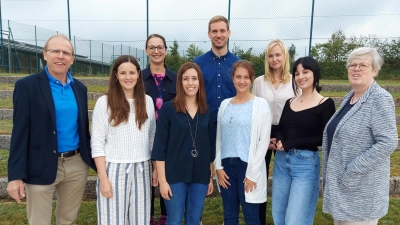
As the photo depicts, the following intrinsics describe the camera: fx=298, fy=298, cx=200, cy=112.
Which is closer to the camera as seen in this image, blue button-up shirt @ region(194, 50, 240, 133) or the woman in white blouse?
the woman in white blouse

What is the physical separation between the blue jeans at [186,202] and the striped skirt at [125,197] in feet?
0.66

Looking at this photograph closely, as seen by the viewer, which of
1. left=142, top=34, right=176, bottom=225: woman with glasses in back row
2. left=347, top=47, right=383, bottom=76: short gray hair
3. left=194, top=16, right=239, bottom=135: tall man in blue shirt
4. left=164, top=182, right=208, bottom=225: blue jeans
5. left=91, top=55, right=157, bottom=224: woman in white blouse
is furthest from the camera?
left=194, top=16, right=239, bottom=135: tall man in blue shirt

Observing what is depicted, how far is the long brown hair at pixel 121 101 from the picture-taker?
90.0 inches

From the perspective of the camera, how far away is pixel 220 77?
3260 millimetres

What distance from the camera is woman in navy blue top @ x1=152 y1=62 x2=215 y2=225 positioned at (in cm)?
234

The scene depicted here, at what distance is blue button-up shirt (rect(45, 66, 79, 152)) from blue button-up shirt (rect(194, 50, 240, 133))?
1404 millimetres

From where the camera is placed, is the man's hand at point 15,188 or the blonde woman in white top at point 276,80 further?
the blonde woman in white top at point 276,80

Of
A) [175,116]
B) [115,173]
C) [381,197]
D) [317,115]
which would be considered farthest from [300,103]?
[115,173]

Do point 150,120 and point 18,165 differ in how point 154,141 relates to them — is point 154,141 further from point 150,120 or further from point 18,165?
point 18,165

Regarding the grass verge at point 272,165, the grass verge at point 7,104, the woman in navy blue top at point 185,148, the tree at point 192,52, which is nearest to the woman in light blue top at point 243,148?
the woman in navy blue top at point 185,148

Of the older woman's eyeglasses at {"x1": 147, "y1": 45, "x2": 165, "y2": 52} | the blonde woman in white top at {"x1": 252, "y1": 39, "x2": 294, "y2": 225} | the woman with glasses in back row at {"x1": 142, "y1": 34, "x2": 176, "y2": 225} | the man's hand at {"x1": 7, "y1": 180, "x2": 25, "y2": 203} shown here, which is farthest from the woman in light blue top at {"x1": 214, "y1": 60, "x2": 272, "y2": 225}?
the man's hand at {"x1": 7, "y1": 180, "x2": 25, "y2": 203}

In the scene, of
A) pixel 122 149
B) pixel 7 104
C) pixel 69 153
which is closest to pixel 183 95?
pixel 122 149

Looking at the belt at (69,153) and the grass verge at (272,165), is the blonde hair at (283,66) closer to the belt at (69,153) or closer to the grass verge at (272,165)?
the grass verge at (272,165)

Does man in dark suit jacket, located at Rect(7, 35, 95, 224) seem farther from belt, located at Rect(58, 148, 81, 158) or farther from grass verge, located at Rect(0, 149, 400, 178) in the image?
grass verge, located at Rect(0, 149, 400, 178)
